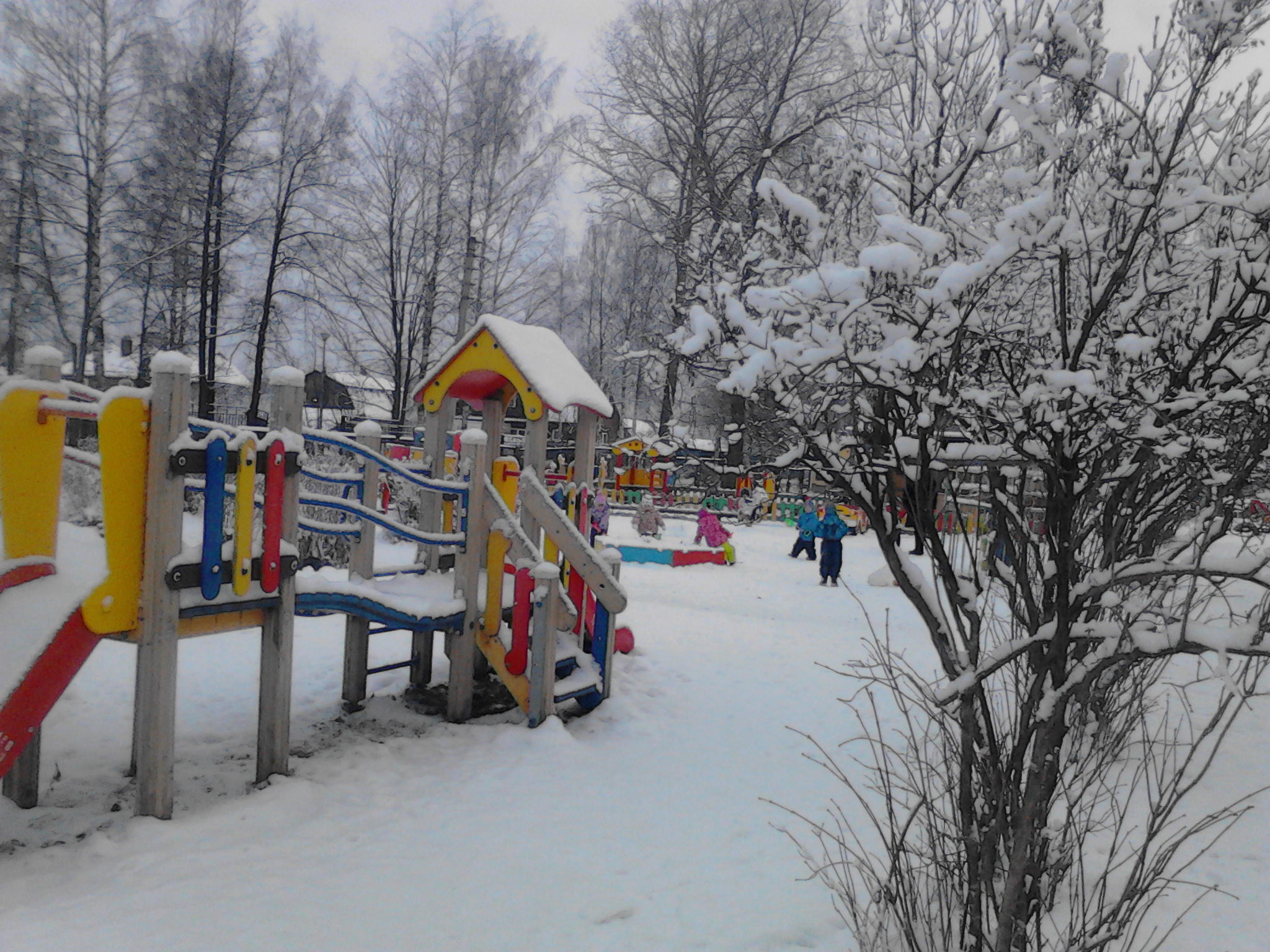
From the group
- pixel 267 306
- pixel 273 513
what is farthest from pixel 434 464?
pixel 267 306

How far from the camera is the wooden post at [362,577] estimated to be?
487cm

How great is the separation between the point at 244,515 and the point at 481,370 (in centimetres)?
252

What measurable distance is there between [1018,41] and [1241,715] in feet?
17.3

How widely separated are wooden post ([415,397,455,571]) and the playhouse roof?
0.13 m

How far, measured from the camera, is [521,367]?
4969 mm

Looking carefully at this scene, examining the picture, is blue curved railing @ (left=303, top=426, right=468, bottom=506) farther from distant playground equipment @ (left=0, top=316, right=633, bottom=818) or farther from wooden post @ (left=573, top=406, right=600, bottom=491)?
wooden post @ (left=573, top=406, right=600, bottom=491)

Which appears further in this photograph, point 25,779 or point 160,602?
point 25,779

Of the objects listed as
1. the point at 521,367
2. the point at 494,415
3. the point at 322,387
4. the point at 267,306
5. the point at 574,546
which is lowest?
the point at 574,546

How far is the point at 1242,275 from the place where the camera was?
5.18ft

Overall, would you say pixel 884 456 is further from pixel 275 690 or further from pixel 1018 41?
pixel 275 690

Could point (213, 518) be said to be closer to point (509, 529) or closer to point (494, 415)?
point (509, 529)

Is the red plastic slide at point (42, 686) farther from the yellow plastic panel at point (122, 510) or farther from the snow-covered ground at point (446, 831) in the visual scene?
the snow-covered ground at point (446, 831)

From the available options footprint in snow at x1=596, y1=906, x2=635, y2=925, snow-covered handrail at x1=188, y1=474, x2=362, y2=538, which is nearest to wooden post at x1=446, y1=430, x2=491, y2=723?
snow-covered handrail at x1=188, y1=474, x2=362, y2=538

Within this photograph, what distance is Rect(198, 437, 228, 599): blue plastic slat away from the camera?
126 inches
